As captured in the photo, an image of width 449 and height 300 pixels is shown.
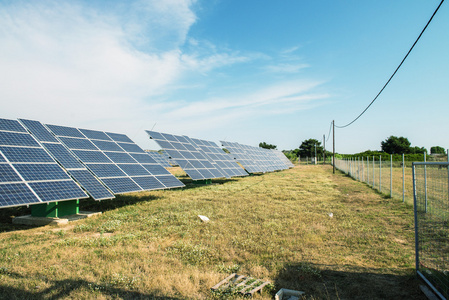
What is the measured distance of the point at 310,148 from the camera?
9856cm

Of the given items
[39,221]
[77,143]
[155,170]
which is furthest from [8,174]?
[155,170]

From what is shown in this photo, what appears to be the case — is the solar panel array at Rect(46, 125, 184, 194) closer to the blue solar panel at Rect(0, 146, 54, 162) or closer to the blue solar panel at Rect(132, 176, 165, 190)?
the blue solar panel at Rect(132, 176, 165, 190)

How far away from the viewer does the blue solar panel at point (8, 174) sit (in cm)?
804

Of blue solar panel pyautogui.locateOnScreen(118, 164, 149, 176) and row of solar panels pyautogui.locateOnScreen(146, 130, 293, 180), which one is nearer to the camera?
blue solar panel pyautogui.locateOnScreen(118, 164, 149, 176)

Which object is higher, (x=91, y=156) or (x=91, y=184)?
(x=91, y=156)

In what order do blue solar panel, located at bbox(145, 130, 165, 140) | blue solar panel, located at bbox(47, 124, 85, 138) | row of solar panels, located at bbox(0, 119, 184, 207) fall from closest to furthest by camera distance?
row of solar panels, located at bbox(0, 119, 184, 207)
blue solar panel, located at bbox(47, 124, 85, 138)
blue solar panel, located at bbox(145, 130, 165, 140)

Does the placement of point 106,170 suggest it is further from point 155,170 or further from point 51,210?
point 155,170

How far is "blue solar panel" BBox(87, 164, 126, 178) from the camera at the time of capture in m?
11.5

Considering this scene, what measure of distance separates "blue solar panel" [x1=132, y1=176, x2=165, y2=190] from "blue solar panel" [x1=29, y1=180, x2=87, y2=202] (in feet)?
10.1

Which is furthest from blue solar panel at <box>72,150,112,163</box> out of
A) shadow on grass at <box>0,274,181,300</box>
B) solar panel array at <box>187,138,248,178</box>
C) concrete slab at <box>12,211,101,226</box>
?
solar panel array at <box>187,138,248,178</box>

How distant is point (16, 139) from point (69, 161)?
190 centimetres

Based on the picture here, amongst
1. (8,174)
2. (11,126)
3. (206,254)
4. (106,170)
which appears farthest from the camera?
(106,170)

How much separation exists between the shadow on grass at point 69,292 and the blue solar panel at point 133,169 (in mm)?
8211

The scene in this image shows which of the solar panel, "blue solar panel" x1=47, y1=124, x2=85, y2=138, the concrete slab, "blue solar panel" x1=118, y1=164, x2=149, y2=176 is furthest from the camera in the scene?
"blue solar panel" x1=118, y1=164, x2=149, y2=176
